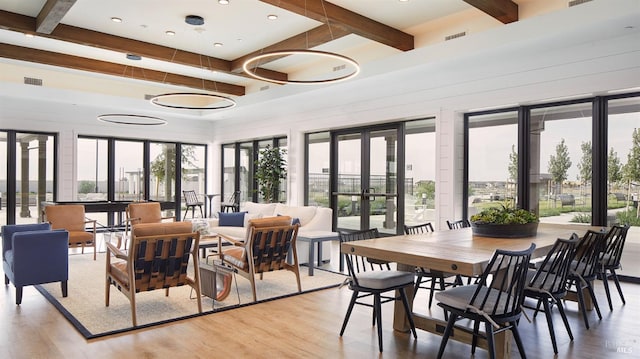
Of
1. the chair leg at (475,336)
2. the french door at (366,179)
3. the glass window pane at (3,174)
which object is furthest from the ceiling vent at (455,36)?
the glass window pane at (3,174)

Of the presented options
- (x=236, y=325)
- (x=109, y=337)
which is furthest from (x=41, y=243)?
(x=236, y=325)

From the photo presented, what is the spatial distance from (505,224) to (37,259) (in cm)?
462

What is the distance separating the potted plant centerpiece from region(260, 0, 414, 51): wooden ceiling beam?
3121 mm

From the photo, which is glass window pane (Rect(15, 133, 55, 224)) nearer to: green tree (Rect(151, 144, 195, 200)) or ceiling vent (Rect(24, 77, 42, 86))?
ceiling vent (Rect(24, 77, 42, 86))

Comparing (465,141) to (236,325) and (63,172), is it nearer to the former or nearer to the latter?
(236,325)

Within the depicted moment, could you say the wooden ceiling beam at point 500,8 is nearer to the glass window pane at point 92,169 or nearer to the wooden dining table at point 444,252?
the wooden dining table at point 444,252

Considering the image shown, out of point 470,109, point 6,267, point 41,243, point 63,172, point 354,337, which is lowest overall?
point 354,337

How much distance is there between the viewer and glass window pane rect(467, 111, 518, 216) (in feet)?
23.2

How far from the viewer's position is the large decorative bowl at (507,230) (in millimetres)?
4180

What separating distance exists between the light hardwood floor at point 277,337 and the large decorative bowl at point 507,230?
0.81m

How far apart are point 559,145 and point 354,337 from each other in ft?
14.8

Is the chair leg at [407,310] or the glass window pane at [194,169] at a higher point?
the glass window pane at [194,169]

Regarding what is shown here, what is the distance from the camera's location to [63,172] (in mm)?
10836

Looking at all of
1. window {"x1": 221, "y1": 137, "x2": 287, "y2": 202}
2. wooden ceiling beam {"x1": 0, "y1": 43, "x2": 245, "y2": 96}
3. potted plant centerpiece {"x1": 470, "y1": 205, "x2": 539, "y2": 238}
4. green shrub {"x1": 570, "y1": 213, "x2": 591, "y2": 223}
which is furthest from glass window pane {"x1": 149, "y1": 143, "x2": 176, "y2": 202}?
potted plant centerpiece {"x1": 470, "y1": 205, "x2": 539, "y2": 238}
